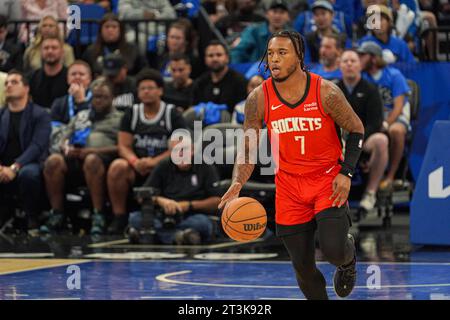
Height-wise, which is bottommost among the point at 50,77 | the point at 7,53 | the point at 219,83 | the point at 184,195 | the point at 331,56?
the point at 184,195

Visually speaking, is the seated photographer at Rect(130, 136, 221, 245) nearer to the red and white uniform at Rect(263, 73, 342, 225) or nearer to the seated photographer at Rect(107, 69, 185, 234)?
the seated photographer at Rect(107, 69, 185, 234)

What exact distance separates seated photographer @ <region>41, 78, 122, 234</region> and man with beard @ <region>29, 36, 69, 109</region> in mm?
1163

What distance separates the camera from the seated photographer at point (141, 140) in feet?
51.1

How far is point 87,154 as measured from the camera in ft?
52.5

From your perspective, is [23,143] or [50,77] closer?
[23,143]

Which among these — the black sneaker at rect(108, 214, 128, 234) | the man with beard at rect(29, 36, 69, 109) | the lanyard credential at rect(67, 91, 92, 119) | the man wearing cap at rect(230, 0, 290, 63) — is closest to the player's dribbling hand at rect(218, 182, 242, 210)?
the black sneaker at rect(108, 214, 128, 234)

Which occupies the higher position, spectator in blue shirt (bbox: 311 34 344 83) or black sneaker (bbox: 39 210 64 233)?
spectator in blue shirt (bbox: 311 34 344 83)

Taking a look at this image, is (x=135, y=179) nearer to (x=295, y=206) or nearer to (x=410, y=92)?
(x=410, y=92)

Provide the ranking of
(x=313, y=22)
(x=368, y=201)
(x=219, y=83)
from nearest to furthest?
(x=368, y=201)
(x=219, y=83)
(x=313, y=22)

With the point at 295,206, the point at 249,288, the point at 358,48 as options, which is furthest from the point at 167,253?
the point at 295,206

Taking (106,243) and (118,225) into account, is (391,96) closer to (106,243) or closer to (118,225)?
(118,225)

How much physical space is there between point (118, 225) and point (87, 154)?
1.10 meters

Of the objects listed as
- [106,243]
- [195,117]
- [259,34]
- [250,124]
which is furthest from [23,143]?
[250,124]

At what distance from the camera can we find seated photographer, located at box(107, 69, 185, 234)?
15.6 meters
